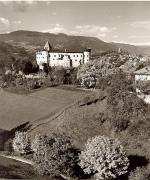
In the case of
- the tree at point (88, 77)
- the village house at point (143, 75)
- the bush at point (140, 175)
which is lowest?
the bush at point (140, 175)

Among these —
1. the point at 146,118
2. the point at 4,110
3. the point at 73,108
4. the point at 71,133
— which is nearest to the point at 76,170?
the point at 71,133

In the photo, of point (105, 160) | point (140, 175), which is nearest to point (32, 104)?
point (105, 160)

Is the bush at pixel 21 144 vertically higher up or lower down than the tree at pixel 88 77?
lower down

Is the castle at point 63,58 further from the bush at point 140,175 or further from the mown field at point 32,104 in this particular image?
the bush at point 140,175

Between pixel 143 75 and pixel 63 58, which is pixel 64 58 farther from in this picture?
pixel 143 75

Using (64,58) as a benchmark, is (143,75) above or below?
below

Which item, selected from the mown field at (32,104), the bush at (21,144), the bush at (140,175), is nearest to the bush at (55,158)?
the bush at (140,175)
